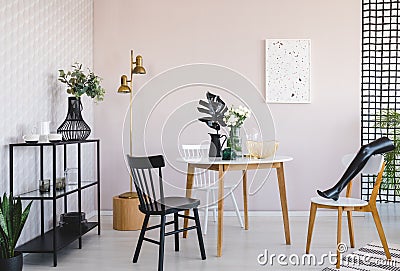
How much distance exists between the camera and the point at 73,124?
4.54 meters

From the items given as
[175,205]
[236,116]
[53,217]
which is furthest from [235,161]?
[53,217]

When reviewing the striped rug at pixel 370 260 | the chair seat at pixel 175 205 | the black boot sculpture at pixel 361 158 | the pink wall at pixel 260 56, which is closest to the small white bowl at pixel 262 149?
the black boot sculpture at pixel 361 158

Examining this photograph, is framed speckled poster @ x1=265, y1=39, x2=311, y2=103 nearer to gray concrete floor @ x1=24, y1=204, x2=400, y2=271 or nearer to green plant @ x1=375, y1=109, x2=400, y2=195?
green plant @ x1=375, y1=109, x2=400, y2=195

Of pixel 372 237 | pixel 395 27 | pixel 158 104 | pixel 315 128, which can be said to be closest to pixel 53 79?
pixel 158 104

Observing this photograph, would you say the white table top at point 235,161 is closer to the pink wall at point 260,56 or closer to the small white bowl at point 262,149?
the small white bowl at point 262,149

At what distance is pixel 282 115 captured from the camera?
5520 millimetres

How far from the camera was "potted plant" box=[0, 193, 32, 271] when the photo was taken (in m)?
3.23

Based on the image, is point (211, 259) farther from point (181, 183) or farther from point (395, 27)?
point (395, 27)

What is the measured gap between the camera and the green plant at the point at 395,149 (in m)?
5.11

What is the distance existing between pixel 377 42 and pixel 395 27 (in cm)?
23

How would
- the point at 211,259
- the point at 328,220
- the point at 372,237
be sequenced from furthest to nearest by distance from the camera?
the point at 328,220 < the point at 372,237 < the point at 211,259

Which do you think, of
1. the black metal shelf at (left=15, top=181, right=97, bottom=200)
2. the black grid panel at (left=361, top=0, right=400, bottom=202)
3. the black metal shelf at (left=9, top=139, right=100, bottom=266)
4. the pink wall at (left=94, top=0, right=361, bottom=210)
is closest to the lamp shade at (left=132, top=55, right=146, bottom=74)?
the pink wall at (left=94, top=0, right=361, bottom=210)

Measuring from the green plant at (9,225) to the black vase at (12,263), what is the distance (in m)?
0.04

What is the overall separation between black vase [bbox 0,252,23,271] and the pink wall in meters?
2.38
